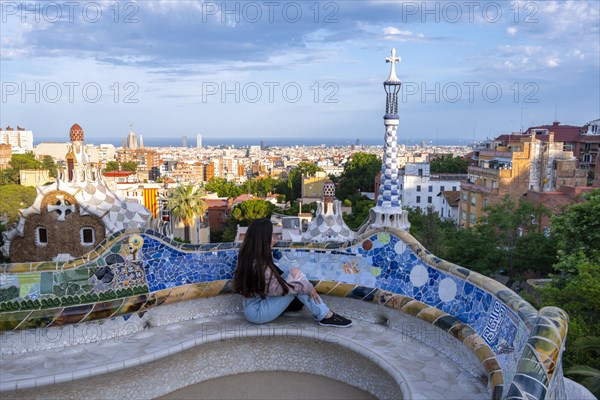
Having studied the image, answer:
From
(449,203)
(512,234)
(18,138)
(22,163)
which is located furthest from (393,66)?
(18,138)

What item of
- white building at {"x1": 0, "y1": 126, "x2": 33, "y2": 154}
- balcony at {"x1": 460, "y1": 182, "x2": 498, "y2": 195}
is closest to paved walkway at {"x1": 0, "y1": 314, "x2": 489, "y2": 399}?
balcony at {"x1": 460, "y1": 182, "x2": 498, "y2": 195}

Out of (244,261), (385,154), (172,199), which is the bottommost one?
(172,199)

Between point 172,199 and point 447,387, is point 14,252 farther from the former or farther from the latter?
point 172,199

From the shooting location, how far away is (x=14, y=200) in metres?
27.5

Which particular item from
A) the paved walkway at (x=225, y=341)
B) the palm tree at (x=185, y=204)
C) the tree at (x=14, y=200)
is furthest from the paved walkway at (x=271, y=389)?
the tree at (x=14, y=200)

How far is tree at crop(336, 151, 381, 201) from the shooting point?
51.4 meters

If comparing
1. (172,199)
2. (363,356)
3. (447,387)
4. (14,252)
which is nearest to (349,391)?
(363,356)

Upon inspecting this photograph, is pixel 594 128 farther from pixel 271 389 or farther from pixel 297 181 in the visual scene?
pixel 271 389

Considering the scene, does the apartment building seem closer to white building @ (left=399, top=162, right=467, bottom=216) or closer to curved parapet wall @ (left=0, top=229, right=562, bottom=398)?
white building @ (left=399, top=162, right=467, bottom=216)

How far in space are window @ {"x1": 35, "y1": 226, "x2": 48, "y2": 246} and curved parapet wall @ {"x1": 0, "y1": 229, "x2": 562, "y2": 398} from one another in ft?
24.1

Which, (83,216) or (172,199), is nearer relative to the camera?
(83,216)

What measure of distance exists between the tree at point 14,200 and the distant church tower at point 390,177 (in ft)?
70.2

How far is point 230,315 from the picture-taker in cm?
592

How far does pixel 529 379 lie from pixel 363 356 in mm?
2486
